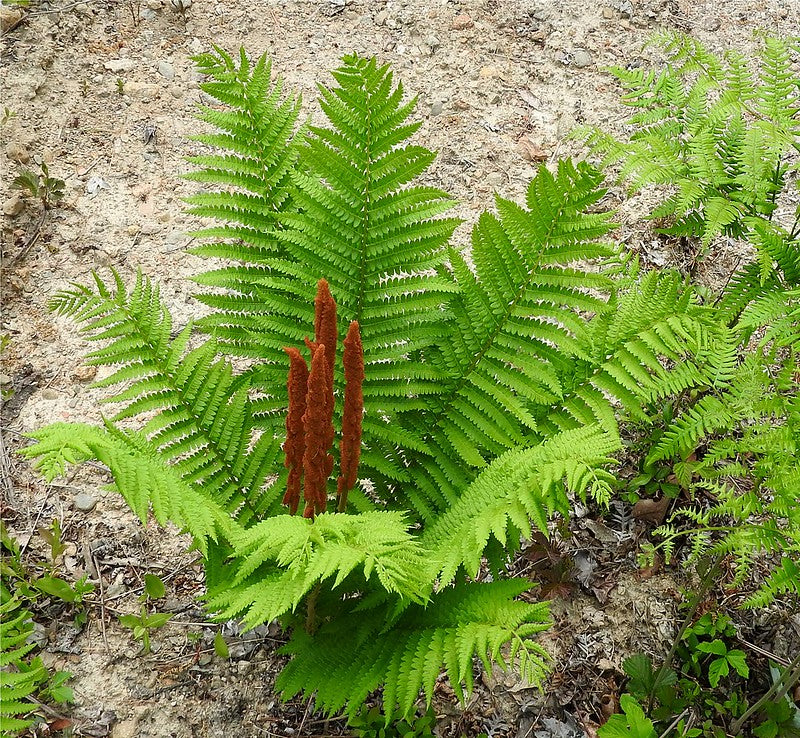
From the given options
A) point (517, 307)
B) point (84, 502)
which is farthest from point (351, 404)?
point (84, 502)

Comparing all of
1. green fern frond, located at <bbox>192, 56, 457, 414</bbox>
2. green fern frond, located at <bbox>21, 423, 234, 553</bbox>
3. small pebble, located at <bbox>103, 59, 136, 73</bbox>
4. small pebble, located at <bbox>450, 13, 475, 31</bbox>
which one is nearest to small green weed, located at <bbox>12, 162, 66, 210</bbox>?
small pebble, located at <bbox>103, 59, 136, 73</bbox>

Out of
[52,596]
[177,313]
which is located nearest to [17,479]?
[52,596]

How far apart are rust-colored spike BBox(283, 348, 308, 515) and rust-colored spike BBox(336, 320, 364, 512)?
106 mm

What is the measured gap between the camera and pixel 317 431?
1.75 metres

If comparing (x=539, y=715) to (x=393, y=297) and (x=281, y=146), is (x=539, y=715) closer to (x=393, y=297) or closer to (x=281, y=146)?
(x=393, y=297)

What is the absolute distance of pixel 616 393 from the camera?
2301 millimetres

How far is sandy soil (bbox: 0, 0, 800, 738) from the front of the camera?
8.55ft

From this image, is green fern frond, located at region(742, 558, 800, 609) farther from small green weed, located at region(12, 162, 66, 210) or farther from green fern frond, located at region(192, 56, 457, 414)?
small green weed, located at region(12, 162, 66, 210)

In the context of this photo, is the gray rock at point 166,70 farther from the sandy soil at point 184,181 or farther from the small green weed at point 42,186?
the small green weed at point 42,186

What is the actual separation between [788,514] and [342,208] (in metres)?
1.60

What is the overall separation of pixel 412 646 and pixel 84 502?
1666 millimetres

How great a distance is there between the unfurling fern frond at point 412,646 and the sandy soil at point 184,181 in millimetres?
487

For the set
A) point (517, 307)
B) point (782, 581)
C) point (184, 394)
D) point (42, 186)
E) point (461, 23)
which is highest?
point (461, 23)

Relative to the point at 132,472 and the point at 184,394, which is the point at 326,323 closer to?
the point at 132,472
